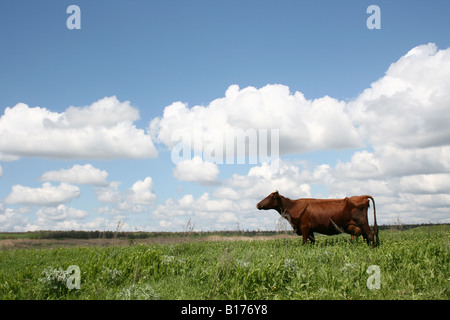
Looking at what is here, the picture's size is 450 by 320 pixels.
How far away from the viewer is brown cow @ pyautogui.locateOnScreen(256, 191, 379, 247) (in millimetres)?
14219

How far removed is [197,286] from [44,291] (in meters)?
3.59

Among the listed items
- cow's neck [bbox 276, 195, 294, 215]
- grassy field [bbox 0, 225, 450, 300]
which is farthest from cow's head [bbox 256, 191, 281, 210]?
grassy field [bbox 0, 225, 450, 300]

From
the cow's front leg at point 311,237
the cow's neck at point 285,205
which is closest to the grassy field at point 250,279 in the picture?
the cow's front leg at point 311,237

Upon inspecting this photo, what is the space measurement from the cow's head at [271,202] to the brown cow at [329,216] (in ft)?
0.89

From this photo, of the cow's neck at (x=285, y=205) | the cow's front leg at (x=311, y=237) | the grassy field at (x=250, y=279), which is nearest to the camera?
the grassy field at (x=250, y=279)

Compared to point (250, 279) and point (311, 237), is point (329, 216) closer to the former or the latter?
point (311, 237)

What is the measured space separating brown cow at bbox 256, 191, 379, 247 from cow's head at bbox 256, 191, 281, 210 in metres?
0.27

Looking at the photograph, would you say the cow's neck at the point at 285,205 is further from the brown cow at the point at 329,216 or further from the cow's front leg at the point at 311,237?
the cow's front leg at the point at 311,237

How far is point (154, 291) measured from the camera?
7707mm

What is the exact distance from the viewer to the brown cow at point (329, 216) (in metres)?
14.2

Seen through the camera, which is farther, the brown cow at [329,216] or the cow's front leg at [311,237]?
the cow's front leg at [311,237]

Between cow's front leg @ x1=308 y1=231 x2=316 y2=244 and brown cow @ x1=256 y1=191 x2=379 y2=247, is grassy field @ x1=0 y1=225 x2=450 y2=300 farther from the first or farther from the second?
cow's front leg @ x1=308 y1=231 x2=316 y2=244

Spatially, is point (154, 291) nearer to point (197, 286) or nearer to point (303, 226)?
point (197, 286)
